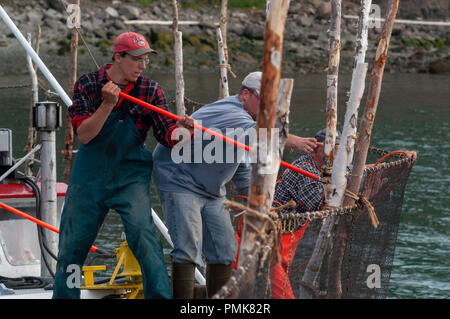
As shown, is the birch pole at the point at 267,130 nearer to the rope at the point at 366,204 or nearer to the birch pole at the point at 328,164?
the birch pole at the point at 328,164

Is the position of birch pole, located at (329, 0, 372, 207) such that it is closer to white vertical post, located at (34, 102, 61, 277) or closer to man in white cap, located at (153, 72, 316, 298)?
man in white cap, located at (153, 72, 316, 298)

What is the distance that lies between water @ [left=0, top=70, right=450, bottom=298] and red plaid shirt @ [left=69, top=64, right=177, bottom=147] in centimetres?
387

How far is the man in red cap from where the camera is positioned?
17.8 feet

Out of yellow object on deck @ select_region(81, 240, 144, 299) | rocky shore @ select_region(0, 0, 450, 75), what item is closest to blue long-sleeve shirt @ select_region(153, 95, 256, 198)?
yellow object on deck @ select_region(81, 240, 144, 299)

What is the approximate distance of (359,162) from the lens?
6.54 m

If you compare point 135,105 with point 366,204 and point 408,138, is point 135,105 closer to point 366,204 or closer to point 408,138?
point 366,204

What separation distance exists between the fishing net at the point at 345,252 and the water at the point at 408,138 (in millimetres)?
2686

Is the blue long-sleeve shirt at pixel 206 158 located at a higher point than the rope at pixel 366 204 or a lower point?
higher

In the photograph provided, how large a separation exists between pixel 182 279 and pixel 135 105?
1.25m

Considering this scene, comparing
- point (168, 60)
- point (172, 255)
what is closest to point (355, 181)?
point (172, 255)

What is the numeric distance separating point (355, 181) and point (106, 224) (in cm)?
1278

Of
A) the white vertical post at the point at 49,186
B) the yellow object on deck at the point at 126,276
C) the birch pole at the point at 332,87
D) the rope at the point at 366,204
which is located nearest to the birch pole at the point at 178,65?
the birch pole at the point at 332,87

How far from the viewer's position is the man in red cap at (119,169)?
5.41 meters

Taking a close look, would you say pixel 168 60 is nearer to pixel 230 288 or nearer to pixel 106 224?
pixel 106 224
